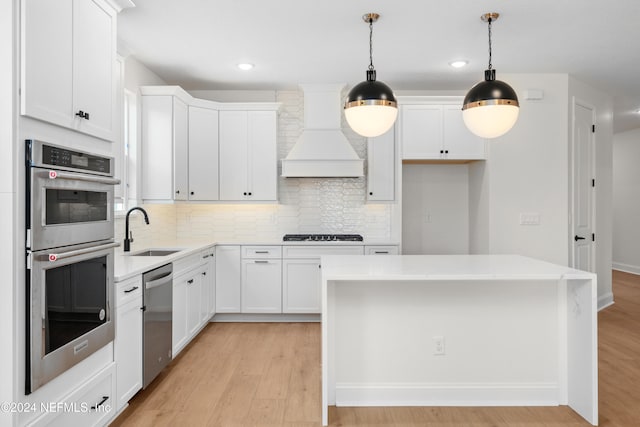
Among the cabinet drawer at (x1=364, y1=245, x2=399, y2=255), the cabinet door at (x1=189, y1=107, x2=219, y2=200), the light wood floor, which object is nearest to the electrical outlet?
the light wood floor

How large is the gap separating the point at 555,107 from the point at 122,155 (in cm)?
441

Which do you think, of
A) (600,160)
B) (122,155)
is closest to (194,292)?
(122,155)

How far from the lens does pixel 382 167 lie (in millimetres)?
4688

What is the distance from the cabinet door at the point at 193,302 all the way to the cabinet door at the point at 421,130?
2567mm

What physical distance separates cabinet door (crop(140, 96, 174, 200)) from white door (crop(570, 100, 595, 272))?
14.2 feet

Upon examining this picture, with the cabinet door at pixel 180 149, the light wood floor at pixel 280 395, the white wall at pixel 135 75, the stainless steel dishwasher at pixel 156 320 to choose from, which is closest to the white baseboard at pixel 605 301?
the light wood floor at pixel 280 395

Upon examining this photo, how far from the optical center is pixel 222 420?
246 centimetres

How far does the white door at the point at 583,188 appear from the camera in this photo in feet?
15.2

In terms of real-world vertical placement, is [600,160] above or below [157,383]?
above

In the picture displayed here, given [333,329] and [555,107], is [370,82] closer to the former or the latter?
[333,329]

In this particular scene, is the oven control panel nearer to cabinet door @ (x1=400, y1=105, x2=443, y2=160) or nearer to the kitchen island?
the kitchen island

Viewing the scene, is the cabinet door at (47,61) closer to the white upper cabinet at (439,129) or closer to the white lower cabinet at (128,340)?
the white lower cabinet at (128,340)

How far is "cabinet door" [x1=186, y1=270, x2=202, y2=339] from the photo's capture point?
366cm

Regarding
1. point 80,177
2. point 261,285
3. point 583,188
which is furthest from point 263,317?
point 583,188
